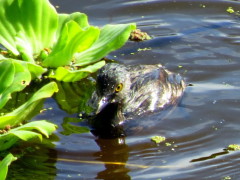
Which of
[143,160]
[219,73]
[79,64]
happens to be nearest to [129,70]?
[79,64]

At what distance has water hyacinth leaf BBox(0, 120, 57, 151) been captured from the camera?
5.41m

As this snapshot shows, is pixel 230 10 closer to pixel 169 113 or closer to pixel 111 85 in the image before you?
pixel 169 113

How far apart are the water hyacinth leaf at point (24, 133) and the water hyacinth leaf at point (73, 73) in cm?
140

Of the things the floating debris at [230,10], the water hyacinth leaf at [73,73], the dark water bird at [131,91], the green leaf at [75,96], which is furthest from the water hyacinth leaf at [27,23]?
the floating debris at [230,10]

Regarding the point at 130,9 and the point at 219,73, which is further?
the point at 130,9

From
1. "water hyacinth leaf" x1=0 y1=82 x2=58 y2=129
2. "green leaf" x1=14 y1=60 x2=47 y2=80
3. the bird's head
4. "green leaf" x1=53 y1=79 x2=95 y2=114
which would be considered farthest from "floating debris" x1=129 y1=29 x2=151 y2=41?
"water hyacinth leaf" x1=0 y1=82 x2=58 y2=129

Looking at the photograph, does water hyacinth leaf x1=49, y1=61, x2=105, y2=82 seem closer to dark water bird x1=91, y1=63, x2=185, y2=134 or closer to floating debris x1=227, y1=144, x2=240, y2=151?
dark water bird x1=91, y1=63, x2=185, y2=134

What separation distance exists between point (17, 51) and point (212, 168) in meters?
2.61

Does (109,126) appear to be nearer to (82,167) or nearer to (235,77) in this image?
(82,167)

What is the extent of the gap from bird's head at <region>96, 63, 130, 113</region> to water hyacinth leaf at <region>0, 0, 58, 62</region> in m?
0.88

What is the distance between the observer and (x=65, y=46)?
702 centimetres

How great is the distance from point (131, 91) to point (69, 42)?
78 centimetres

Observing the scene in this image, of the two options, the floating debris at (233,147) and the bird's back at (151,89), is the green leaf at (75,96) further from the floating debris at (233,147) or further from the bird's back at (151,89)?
the floating debris at (233,147)

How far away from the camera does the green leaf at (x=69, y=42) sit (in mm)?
6945
